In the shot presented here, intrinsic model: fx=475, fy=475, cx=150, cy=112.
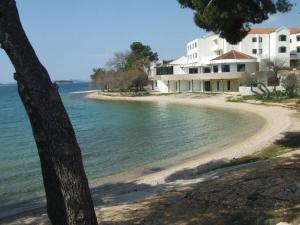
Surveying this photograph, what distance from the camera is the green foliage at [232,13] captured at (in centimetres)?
1803

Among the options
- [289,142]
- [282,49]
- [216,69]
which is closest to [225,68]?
[216,69]

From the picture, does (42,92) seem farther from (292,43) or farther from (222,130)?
(292,43)

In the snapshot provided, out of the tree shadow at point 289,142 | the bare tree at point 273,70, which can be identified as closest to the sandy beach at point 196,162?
the tree shadow at point 289,142

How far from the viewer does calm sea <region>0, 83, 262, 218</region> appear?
21239mm

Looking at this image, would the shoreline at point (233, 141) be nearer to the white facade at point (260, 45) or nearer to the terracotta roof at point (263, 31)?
the white facade at point (260, 45)

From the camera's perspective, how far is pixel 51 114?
679cm

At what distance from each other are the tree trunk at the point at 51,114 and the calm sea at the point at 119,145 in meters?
10.5

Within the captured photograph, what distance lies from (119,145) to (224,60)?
56.9m

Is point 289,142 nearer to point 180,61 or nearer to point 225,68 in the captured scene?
point 225,68

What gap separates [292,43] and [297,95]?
153 ft

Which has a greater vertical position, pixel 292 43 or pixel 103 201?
pixel 292 43

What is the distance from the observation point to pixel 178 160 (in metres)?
25.9

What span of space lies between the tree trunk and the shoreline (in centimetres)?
1159

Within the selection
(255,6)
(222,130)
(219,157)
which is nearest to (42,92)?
(255,6)
